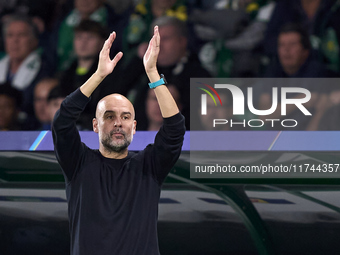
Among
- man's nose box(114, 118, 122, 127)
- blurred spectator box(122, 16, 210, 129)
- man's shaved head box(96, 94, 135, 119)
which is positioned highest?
blurred spectator box(122, 16, 210, 129)

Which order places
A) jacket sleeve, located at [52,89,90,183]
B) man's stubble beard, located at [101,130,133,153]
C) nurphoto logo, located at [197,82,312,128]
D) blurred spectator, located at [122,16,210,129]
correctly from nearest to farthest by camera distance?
jacket sleeve, located at [52,89,90,183] < man's stubble beard, located at [101,130,133,153] < nurphoto logo, located at [197,82,312,128] < blurred spectator, located at [122,16,210,129]

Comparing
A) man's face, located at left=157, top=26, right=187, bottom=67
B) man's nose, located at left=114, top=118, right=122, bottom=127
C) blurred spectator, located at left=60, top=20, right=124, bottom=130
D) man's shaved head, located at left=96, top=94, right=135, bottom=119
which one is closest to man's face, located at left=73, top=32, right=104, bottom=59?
blurred spectator, located at left=60, top=20, right=124, bottom=130

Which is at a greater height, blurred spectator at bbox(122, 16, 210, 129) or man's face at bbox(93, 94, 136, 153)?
blurred spectator at bbox(122, 16, 210, 129)

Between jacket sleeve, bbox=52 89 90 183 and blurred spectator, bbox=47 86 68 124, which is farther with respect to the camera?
blurred spectator, bbox=47 86 68 124

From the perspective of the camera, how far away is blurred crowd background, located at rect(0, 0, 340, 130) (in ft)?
11.3

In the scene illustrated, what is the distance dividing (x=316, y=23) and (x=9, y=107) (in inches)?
95.2

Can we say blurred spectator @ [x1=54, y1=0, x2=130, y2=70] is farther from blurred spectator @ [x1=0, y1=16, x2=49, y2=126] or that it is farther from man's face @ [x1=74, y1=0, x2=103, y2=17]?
blurred spectator @ [x1=0, y1=16, x2=49, y2=126]

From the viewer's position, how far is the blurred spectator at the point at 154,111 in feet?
11.3

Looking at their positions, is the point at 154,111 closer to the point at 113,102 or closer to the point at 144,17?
the point at 144,17

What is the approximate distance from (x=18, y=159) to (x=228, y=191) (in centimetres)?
161

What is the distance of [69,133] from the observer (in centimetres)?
217

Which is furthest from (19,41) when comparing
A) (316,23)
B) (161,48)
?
(316,23)

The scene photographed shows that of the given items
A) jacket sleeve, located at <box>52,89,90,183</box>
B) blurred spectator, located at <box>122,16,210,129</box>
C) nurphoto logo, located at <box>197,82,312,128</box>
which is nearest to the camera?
jacket sleeve, located at <box>52,89,90,183</box>

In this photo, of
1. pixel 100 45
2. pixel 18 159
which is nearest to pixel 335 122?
pixel 100 45
